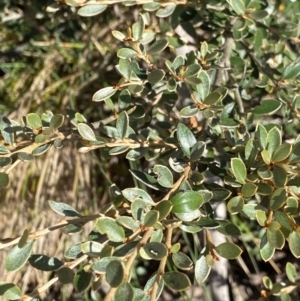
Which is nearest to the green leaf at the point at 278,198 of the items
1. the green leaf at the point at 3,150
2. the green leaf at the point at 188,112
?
the green leaf at the point at 188,112

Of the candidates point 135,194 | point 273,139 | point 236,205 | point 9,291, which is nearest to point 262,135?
point 273,139

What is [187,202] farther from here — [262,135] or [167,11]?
[167,11]

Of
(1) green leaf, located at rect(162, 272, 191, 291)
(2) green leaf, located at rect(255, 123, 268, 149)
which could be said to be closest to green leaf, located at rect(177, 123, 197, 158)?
(2) green leaf, located at rect(255, 123, 268, 149)

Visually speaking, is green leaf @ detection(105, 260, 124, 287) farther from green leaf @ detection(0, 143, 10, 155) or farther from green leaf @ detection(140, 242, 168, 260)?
green leaf @ detection(0, 143, 10, 155)

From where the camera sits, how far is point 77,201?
1738mm

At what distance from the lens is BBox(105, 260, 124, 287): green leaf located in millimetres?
572

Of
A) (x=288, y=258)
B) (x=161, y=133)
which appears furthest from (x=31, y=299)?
(x=288, y=258)

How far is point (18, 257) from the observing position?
739mm

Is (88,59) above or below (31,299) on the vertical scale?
below

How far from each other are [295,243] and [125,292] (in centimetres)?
29

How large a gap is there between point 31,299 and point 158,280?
0.18m

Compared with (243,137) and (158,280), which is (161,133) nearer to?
(243,137)

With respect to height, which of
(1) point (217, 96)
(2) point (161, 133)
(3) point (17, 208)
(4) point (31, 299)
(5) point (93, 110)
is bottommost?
(3) point (17, 208)

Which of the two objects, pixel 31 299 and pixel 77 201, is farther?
pixel 77 201
